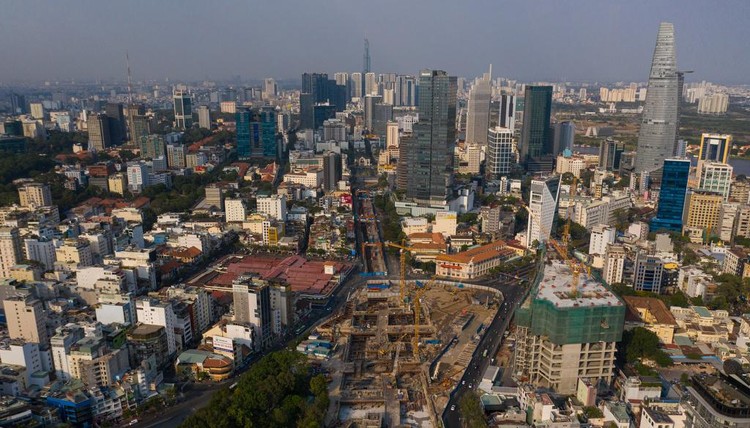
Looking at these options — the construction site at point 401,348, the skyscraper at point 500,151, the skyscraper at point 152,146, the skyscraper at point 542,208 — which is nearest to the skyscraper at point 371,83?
the skyscraper at point 500,151

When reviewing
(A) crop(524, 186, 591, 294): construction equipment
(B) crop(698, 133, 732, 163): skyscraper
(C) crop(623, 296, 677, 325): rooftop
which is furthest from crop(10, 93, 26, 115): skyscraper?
(C) crop(623, 296, 677, 325): rooftop

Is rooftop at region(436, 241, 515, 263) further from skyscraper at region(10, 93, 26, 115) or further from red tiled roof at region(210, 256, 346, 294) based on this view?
skyscraper at region(10, 93, 26, 115)

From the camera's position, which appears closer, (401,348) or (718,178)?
(401,348)

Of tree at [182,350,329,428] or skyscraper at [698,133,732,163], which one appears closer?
tree at [182,350,329,428]

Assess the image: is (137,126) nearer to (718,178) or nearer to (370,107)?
(370,107)

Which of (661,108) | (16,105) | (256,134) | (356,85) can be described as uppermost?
Result: (356,85)

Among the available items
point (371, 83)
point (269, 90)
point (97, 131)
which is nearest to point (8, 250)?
point (97, 131)
